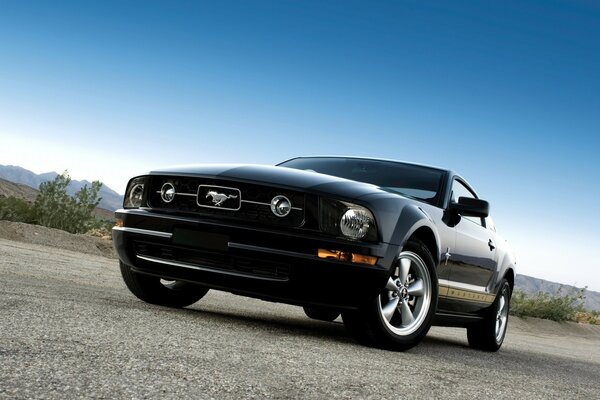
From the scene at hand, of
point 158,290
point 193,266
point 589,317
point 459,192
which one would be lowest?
point 589,317

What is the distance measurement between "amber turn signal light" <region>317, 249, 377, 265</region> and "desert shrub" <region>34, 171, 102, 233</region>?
1205 centimetres

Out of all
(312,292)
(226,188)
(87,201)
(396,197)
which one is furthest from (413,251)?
(87,201)

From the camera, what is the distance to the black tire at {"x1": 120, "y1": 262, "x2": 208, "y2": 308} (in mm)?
5562

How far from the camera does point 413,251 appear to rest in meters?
5.01

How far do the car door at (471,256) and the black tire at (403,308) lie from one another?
0.76 metres

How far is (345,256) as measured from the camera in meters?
4.52

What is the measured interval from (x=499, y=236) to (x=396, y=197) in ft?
10.4

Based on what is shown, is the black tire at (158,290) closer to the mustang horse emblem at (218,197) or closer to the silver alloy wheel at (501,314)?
the mustang horse emblem at (218,197)

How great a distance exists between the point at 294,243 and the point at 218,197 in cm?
63

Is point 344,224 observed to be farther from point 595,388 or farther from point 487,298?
point 487,298

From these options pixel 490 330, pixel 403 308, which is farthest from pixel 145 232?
pixel 490 330

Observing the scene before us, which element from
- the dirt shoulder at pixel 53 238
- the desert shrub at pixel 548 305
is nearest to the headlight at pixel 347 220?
the dirt shoulder at pixel 53 238

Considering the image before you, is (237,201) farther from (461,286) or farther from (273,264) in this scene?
(461,286)

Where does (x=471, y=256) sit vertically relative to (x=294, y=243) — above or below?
above
